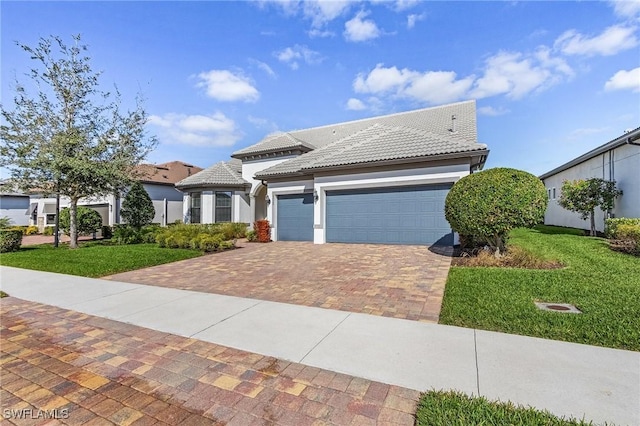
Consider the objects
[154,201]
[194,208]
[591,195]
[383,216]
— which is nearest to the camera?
[383,216]

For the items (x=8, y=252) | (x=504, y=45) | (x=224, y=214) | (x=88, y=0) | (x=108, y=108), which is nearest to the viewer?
(x=88, y=0)

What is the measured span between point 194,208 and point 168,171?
31.9 feet

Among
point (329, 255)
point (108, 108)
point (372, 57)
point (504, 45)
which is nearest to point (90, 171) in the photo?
point (108, 108)

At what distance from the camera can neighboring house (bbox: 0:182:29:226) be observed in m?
30.0

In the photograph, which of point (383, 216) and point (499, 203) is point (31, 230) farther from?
point (499, 203)

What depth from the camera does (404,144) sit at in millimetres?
13195

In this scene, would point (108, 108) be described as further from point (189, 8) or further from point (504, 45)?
point (504, 45)

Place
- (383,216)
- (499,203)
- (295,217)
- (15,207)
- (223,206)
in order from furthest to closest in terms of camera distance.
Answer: (15,207) < (223,206) < (295,217) < (383,216) < (499,203)

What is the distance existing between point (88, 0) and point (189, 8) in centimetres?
283

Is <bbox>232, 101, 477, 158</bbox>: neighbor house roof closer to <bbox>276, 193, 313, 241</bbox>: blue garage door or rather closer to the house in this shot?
the house

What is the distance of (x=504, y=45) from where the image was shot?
11.9m

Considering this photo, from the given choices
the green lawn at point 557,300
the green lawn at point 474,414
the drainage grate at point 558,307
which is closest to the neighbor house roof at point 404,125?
the green lawn at point 557,300

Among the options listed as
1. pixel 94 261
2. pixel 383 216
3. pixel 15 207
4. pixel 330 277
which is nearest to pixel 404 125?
pixel 383 216

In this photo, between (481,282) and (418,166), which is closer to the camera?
(481,282)
